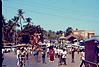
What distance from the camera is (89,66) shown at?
17.1 metres

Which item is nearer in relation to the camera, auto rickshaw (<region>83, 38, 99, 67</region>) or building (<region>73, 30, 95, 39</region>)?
auto rickshaw (<region>83, 38, 99, 67</region>)

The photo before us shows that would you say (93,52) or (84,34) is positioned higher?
(93,52)

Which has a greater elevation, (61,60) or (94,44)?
(94,44)

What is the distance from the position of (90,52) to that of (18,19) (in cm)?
8484

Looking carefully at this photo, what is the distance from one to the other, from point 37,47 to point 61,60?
254cm

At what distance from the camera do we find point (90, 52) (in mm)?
17000

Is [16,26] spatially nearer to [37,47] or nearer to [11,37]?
[11,37]

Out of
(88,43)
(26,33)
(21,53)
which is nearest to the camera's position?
(88,43)

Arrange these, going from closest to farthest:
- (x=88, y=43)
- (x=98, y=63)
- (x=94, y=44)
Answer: (x=98, y=63) → (x=94, y=44) → (x=88, y=43)

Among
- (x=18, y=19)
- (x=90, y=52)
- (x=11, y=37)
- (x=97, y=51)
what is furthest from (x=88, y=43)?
(x=18, y=19)

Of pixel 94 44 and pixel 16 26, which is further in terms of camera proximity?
pixel 16 26

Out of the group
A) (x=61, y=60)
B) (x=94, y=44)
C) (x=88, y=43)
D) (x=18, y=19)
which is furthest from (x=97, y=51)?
(x=18, y=19)

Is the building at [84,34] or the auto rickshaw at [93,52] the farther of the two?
the building at [84,34]

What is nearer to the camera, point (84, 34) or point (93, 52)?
point (93, 52)
